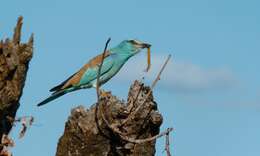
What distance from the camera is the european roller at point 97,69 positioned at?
12.1 meters

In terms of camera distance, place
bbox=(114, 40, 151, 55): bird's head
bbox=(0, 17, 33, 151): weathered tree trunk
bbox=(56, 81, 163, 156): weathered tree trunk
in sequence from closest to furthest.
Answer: bbox=(56, 81, 163, 156): weathered tree trunk → bbox=(0, 17, 33, 151): weathered tree trunk → bbox=(114, 40, 151, 55): bird's head

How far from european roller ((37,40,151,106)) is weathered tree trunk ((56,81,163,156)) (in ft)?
12.1

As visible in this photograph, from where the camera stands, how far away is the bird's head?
12.8m

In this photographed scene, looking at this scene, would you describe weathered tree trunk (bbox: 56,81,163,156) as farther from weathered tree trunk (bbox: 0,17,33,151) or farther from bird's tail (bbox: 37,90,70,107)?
bird's tail (bbox: 37,90,70,107)

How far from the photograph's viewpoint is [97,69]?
38.9 ft

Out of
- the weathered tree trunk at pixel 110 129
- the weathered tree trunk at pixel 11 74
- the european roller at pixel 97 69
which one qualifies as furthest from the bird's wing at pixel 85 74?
the weathered tree trunk at pixel 110 129

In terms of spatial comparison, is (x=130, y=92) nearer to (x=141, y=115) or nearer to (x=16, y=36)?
(x=141, y=115)

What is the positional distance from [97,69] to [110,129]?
4482 millimetres

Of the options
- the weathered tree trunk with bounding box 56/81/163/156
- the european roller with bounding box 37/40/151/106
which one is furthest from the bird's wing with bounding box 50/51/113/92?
the weathered tree trunk with bounding box 56/81/163/156

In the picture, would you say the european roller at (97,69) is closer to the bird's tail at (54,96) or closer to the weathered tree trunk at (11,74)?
the bird's tail at (54,96)

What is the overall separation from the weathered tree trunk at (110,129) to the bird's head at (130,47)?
4913 millimetres

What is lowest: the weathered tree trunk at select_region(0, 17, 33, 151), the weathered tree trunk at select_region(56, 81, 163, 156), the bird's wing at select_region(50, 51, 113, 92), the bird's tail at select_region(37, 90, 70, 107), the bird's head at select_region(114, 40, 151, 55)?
the weathered tree trunk at select_region(56, 81, 163, 156)

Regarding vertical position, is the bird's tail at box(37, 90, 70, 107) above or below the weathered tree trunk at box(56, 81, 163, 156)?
above

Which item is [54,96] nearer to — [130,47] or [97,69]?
[97,69]
